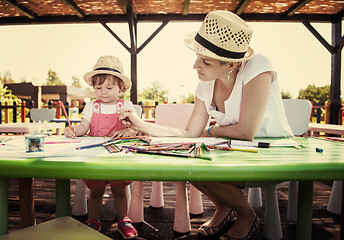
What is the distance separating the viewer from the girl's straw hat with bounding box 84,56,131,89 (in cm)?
188

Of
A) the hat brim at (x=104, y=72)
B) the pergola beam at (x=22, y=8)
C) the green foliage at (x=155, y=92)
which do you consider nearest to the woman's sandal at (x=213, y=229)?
the hat brim at (x=104, y=72)

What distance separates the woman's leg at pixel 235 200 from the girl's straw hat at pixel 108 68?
1025 millimetres

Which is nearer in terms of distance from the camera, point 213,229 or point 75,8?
point 213,229

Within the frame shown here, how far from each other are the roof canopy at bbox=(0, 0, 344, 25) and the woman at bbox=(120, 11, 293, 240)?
13.8 ft

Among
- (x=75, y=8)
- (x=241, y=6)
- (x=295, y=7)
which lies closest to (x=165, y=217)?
(x=241, y=6)

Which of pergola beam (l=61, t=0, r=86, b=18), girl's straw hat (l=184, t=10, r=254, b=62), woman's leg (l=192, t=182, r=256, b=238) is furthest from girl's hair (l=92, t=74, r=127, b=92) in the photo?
pergola beam (l=61, t=0, r=86, b=18)

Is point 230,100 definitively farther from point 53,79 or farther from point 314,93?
point 53,79

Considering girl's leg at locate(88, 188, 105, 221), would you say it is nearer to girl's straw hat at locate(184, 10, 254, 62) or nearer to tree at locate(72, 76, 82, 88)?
girl's straw hat at locate(184, 10, 254, 62)

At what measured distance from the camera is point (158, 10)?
18.9ft

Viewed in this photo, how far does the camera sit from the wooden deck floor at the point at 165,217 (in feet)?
6.10

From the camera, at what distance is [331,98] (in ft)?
20.2

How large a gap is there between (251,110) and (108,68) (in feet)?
3.77

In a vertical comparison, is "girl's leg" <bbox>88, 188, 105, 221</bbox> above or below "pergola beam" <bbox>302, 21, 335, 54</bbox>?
below

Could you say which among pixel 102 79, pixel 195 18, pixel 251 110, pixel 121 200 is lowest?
pixel 121 200
